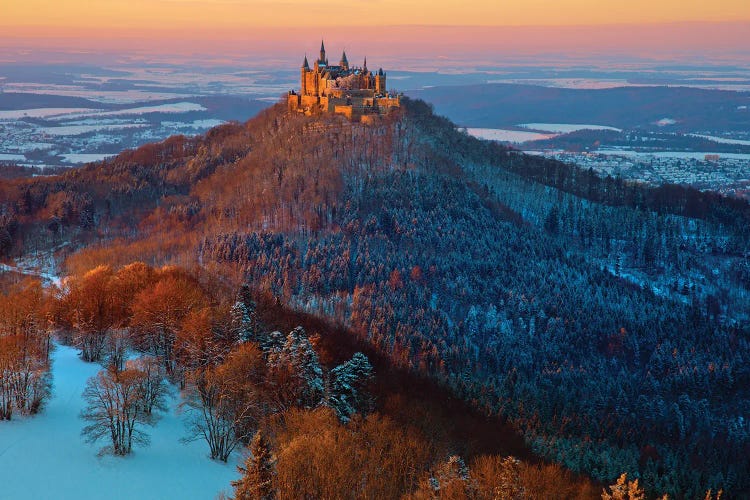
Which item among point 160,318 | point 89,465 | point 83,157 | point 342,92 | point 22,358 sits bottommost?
point 89,465

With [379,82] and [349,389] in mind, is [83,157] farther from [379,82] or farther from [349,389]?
[349,389]

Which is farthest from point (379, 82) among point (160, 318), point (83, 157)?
point (83, 157)

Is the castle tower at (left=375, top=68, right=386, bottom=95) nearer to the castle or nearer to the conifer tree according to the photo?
the castle

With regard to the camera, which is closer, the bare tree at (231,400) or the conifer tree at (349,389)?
the bare tree at (231,400)

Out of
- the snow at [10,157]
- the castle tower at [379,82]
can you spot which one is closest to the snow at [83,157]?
the snow at [10,157]

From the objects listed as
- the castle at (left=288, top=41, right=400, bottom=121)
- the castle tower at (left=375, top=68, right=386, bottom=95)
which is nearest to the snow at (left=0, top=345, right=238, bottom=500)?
the castle at (left=288, top=41, right=400, bottom=121)

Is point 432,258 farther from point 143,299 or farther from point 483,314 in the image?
point 143,299

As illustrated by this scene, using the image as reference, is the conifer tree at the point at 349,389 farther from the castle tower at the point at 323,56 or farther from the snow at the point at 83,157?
the snow at the point at 83,157
